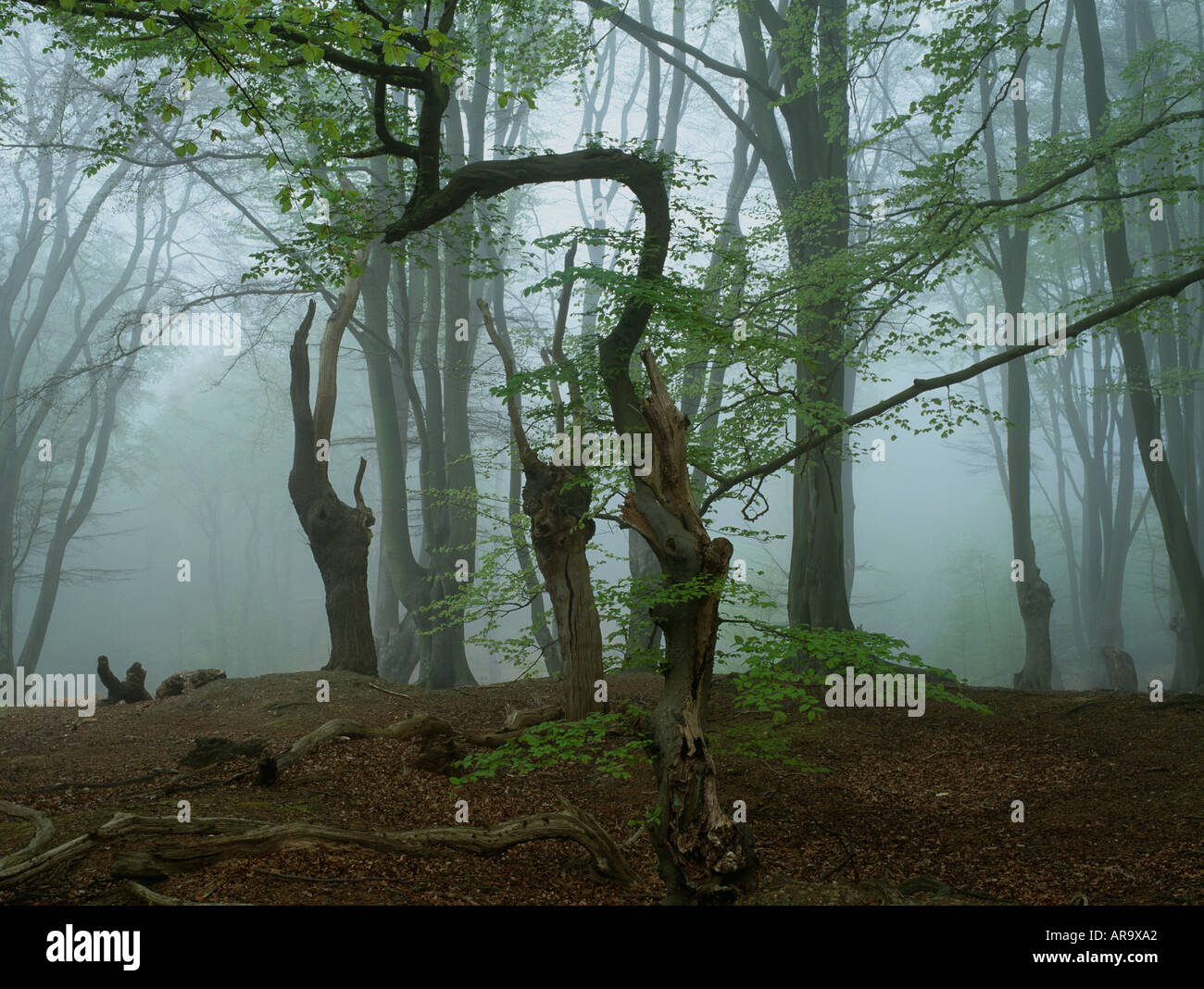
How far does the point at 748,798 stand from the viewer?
644 centimetres

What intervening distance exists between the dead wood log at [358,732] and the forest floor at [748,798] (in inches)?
3.7

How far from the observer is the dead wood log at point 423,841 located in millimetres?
3865

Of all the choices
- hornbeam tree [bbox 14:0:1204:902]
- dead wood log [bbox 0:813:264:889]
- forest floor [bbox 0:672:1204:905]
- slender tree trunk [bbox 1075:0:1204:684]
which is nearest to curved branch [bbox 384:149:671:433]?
hornbeam tree [bbox 14:0:1204:902]

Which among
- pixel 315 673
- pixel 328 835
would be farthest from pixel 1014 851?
pixel 315 673

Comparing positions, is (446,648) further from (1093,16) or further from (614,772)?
(1093,16)

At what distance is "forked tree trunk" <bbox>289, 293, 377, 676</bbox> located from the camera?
9.70 m

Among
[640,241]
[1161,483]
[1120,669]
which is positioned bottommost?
[1120,669]

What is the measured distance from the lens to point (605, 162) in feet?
23.1

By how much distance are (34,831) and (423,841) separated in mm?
2181

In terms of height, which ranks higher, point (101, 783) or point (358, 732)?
point (358, 732)

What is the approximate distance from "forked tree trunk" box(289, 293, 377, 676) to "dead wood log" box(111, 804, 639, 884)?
571cm

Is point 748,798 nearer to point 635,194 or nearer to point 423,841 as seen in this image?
point 423,841

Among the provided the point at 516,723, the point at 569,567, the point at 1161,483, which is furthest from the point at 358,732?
the point at 1161,483

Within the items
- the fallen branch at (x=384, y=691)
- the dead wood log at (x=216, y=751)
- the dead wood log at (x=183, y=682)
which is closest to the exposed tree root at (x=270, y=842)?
the dead wood log at (x=216, y=751)
